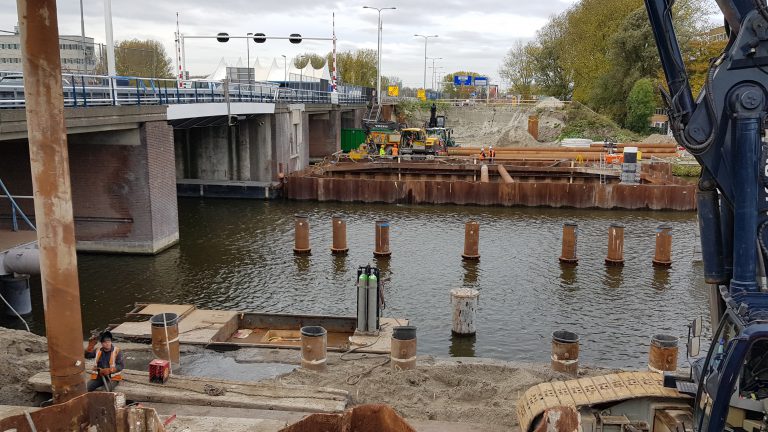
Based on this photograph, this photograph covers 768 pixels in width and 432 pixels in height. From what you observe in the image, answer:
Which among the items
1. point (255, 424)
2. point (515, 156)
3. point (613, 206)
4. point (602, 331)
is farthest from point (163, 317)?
point (515, 156)

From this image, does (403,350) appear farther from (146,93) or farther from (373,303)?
(146,93)

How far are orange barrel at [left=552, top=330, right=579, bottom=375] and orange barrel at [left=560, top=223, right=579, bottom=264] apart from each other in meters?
11.5

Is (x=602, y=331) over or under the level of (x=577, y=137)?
under

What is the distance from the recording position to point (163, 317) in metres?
12.5

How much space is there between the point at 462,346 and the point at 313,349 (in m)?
5.38

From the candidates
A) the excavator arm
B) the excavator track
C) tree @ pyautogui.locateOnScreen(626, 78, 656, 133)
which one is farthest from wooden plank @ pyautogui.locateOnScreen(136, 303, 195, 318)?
tree @ pyautogui.locateOnScreen(626, 78, 656, 133)

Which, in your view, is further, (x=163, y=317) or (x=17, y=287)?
(x=17, y=287)

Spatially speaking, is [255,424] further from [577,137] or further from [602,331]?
[577,137]

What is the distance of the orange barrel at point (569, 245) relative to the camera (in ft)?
75.2

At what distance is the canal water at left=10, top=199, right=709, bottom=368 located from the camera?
16844mm

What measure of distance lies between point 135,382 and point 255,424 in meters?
2.87

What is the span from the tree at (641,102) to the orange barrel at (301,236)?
4689 centimetres

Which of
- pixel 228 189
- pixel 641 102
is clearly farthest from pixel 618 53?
pixel 228 189

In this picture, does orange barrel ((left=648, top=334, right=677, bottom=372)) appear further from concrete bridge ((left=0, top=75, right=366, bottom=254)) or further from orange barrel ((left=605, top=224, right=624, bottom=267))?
concrete bridge ((left=0, top=75, right=366, bottom=254))
